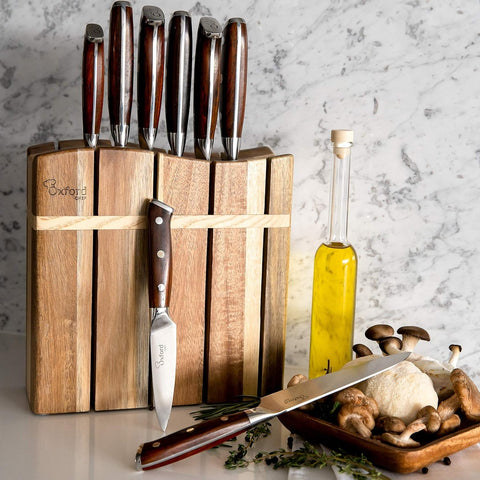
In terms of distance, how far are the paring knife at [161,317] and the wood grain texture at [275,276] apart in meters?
0.14

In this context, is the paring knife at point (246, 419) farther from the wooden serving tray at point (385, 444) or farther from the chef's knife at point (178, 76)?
the chef's knife at point (178, 76)

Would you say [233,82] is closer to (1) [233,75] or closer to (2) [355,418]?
(1) [233,75]

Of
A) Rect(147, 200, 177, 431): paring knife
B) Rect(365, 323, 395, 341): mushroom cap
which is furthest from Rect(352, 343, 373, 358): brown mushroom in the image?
Rect(147, 200, 177, 431): paring knife

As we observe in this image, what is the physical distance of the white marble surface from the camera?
109 cm

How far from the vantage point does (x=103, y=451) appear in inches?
32.9

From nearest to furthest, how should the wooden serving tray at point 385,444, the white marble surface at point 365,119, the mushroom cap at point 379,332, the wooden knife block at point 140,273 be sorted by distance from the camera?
the wooden serving tray at point 385,444 < the wooden knife block at point 140,273 < the mushroom cap at point 379,332 < the white marble surface at point 365,119

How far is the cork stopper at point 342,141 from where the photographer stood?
0.98m

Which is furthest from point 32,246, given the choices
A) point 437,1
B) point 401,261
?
point 437,1

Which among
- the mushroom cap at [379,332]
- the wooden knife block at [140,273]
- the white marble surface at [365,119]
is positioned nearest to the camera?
the wooden knife block at [140,273]

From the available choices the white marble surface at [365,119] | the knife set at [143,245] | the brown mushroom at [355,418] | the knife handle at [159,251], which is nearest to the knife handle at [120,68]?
the knife set at [143,245]

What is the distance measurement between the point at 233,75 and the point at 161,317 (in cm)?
32

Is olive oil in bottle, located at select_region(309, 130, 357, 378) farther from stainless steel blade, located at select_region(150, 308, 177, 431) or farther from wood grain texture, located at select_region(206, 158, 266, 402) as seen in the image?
stainless steel blade, located at select_region(150, 308, 177, 431)

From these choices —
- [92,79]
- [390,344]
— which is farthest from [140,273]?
[390,344]

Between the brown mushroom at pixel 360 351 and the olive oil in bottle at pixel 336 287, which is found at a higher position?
the olive oil in bottle at pixel 336 287
